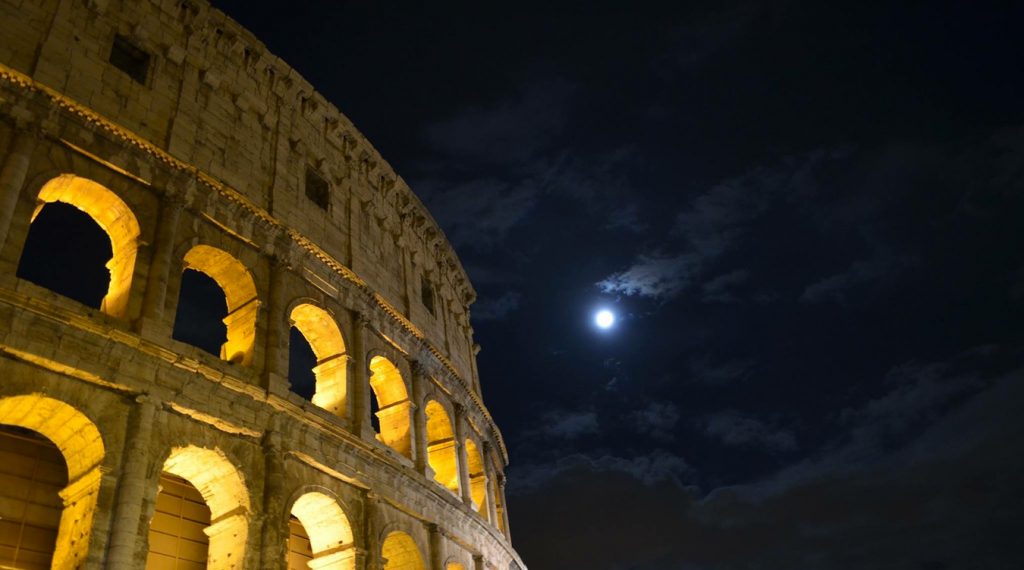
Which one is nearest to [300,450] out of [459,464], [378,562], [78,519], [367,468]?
[367,468]

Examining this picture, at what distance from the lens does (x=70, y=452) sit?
11.0 m

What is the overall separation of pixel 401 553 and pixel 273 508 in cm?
436

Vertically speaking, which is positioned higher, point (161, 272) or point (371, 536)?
point (161, 272)

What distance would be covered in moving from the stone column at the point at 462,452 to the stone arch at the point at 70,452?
9597 mm

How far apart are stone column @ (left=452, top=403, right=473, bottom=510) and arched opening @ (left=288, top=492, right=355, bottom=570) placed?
16.0 feet

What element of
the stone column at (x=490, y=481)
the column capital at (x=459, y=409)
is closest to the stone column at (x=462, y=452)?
the column capital at (x=459, y=409)

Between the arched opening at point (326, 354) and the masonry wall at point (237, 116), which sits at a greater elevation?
the masonry wall at point (237, 116)

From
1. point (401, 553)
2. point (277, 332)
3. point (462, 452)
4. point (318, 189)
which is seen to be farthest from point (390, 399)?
point (318, 189)

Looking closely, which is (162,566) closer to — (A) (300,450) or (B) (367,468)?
(A) (300,450)

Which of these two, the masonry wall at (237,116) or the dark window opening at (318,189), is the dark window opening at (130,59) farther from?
the dark window opening at (318,189)

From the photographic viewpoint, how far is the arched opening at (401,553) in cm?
1567

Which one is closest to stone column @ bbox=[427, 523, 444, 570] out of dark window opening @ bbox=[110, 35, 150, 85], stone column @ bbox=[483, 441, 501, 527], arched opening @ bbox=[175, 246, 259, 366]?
stone column @ bbox=[483, 441, 501, 527]

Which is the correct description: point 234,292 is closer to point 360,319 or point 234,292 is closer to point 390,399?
point 360,319

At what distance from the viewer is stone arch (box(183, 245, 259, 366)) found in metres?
14.1
